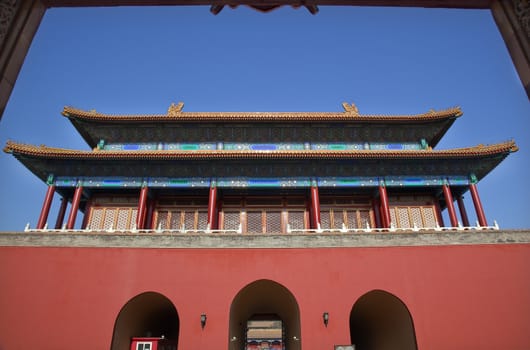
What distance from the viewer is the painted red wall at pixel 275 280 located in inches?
383

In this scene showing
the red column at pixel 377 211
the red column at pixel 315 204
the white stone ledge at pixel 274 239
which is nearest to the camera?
the white stone ledge at pixel 274 239

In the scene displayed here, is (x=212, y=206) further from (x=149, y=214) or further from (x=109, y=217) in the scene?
(x=109, y=217)

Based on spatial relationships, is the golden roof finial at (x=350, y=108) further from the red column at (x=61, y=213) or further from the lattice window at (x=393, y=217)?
the red column at (x=61, y=213)

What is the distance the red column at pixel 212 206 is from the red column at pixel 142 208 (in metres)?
2.58

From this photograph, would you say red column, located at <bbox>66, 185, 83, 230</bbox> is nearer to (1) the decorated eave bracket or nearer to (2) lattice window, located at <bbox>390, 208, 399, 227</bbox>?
(1) the decorated eave bracket

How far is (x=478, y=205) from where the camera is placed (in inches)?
563

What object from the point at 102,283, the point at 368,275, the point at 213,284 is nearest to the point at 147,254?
the point at 102,283

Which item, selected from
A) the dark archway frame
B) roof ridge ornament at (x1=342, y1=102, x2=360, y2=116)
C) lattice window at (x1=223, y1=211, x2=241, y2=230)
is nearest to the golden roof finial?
roof ridge ornament at (x1=342, y1=102, x2=360, y2=116)

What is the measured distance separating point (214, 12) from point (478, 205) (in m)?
14.8

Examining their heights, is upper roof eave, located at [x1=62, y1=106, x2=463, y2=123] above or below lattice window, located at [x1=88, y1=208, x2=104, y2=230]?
above

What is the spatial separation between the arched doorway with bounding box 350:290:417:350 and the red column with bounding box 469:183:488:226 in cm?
591

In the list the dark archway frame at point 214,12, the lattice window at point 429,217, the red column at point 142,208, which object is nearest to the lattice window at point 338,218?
the lattice window at point 429,217

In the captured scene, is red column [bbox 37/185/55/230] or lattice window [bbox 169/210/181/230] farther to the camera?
lattice window [bbox 169/210/181/230]

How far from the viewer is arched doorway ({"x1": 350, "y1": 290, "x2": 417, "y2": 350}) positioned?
1036 cm
